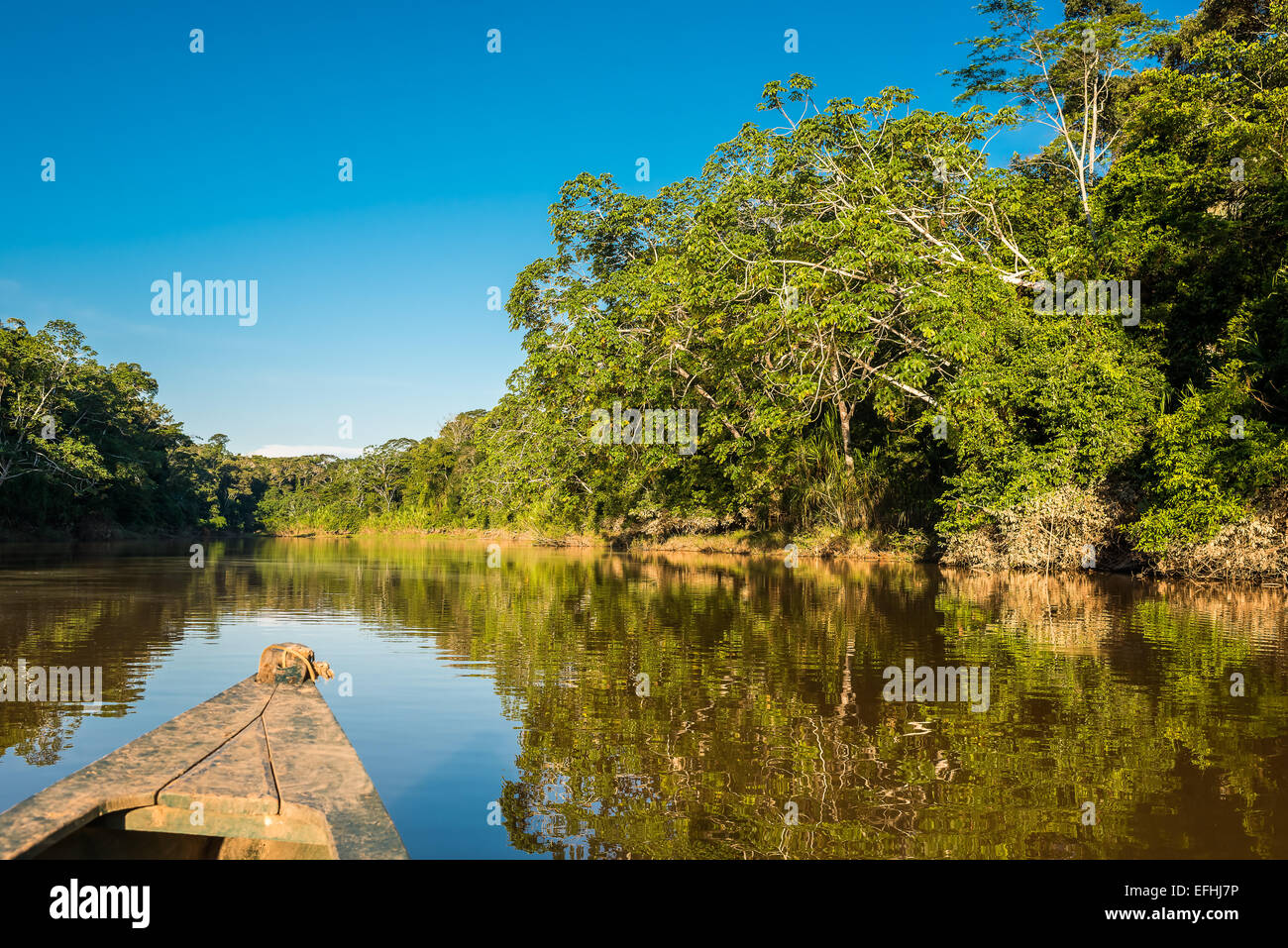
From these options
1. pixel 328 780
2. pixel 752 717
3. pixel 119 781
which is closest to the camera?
pixel 119 781

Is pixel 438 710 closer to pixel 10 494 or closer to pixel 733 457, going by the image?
pixel 733 457

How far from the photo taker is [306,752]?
4.85 metres

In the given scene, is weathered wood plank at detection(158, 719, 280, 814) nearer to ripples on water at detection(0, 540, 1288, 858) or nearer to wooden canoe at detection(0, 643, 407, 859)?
wooden canoe at detection(0, 643, 407, 859)

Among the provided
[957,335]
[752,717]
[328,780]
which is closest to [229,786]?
[328,780]

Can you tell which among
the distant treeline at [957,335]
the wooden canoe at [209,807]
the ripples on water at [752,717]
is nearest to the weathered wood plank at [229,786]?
the wooden canoe at [209,807]

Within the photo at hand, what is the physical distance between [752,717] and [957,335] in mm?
16548

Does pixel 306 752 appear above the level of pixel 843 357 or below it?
below

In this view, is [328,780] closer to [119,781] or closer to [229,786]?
[229,786]

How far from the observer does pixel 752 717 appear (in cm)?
708

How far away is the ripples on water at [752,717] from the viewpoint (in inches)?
183

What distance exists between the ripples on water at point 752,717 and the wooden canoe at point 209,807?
24.1 inches

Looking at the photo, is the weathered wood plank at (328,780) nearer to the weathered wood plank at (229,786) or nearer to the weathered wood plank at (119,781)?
the weathered wood plank at (229,786)
